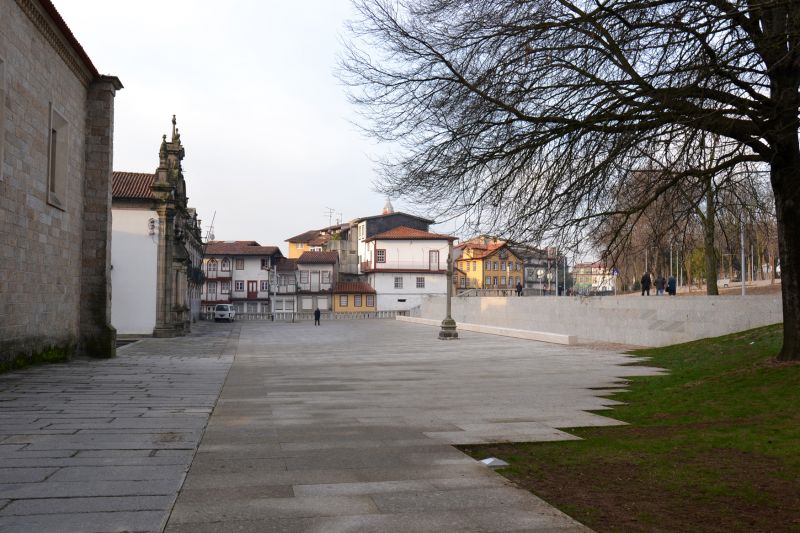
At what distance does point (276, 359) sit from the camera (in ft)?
75.2

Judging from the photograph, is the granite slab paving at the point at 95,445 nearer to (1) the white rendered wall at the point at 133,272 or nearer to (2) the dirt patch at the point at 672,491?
(2) the dirt patch at the point at 672,491

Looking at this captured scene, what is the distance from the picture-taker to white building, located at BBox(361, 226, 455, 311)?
8350cm

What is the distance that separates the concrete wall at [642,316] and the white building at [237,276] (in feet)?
167

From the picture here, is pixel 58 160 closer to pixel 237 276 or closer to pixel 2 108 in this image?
pixel 2 108

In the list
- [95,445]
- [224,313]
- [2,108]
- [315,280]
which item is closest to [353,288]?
[315,280]

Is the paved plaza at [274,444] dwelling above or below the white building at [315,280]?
below

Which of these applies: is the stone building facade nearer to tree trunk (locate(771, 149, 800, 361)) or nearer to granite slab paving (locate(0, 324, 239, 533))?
granite slab paving (locate(0, 324, 239, 533))

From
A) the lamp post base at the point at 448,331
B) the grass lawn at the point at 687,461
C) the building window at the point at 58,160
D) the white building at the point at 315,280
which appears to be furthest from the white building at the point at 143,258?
the white building at the point at 315,280

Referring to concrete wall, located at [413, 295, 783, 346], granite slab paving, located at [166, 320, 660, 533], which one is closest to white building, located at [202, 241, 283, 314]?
concrete wall, located at [413, 295, 783, 346]

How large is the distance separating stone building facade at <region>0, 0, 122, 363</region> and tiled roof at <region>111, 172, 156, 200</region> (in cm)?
1487

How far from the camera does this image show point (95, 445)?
757 centimetres

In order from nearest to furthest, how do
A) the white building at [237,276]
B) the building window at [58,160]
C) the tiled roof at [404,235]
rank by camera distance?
the building window at [58,160], the tiled roof at [404,235], the white building at [237,276]

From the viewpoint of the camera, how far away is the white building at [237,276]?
86.4 m

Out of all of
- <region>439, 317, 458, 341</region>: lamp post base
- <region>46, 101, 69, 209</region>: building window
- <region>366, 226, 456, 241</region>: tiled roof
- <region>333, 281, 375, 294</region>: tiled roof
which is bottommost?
<region>439, 317, 458, 341</region>: lamp post base
